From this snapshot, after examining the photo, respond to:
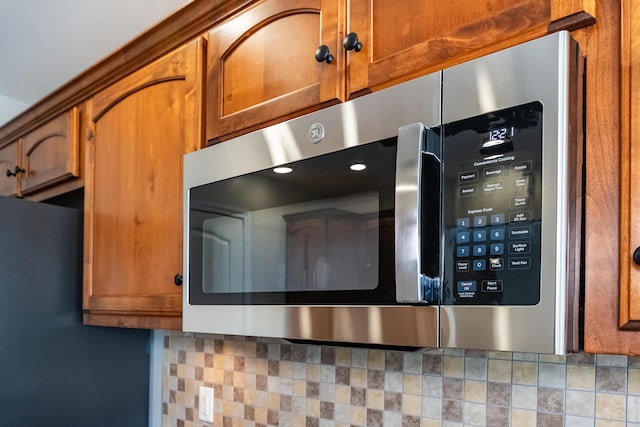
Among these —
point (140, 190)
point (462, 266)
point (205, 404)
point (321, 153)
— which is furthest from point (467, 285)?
point (205, 404)

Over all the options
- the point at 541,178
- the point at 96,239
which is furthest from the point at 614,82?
the point at 96,239

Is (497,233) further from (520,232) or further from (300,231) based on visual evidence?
(300,231)

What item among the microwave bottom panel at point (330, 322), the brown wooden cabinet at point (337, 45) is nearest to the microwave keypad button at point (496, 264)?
the microwave bottom panel at point (330, 322)

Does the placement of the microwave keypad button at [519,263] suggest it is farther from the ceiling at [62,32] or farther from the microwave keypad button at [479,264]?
the ceiling at [62,32]

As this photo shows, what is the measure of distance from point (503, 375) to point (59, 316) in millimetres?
1263

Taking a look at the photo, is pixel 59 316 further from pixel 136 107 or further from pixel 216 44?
pixel 216 44

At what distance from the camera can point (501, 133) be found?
2.28ft

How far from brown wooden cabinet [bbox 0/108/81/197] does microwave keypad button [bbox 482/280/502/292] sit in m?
1.41

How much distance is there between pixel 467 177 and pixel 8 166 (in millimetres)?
1994

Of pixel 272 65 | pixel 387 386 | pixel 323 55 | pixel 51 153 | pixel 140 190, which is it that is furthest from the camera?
pixel 51 153

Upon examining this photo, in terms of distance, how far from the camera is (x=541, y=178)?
655 mm

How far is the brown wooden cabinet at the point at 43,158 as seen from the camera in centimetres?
170

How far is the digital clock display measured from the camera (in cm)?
69

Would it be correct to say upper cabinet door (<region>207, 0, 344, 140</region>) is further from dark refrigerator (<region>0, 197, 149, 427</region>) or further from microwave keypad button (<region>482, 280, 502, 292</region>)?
dark refrigerator (<region>0, 197, 149, 427</region>)
